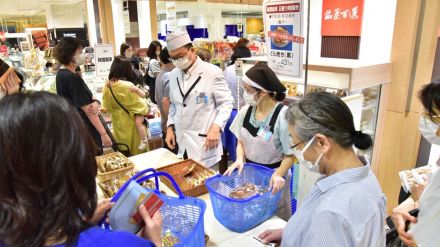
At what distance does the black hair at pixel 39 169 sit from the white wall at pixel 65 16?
36.9 ft

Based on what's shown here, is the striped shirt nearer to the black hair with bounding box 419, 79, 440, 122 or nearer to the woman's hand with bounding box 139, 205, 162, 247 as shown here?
the woman's hand with bounding box 139, 205, 162, 247

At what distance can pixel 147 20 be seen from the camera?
7.95 meters

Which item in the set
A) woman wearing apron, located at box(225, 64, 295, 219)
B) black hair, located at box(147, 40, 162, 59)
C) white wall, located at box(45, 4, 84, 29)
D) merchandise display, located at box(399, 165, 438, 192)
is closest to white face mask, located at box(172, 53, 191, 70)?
woman wearing apron, located at box(225, 64, 295, 219)

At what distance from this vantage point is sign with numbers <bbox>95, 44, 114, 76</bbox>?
13.7ft

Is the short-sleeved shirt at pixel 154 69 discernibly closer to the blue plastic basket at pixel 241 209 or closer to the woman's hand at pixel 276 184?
the blue plastic basket at pixel 241 209

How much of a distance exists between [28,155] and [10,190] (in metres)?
0.09

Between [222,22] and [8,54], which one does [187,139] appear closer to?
[8,54]

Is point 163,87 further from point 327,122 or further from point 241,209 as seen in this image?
point 327,122

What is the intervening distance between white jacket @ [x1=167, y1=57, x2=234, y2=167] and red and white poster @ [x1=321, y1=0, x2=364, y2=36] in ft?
3.29

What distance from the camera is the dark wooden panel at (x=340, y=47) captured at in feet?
8.50

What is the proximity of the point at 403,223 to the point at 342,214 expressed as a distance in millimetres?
1115

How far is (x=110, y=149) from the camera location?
354 centimetres

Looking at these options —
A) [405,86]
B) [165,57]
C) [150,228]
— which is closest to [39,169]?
[150,228]

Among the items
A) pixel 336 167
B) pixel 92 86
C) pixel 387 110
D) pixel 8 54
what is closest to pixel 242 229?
pixel 336 167
